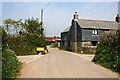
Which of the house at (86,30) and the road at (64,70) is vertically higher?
the house at (86,30)

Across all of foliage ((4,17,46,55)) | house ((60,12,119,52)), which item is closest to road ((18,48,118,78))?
foliage ((4,17,46,55))

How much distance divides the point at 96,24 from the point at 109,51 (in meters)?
30.7

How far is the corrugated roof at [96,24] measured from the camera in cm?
4812

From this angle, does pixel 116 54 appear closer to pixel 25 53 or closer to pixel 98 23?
pixel 25 53

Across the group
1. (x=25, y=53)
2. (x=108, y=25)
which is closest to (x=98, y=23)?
(x=108, y=25)

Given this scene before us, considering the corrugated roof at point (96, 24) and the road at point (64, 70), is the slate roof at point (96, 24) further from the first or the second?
the road at point (64, 70)

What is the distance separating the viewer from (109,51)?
19422mm

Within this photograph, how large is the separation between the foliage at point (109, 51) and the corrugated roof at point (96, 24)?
85.9ft

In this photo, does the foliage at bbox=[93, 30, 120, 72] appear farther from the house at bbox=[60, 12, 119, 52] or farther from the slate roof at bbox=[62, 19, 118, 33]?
the slate roof at bbox=[62, 19, 118, 33]

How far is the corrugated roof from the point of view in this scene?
158 feet

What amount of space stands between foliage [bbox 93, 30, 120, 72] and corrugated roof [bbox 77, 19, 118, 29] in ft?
85.9

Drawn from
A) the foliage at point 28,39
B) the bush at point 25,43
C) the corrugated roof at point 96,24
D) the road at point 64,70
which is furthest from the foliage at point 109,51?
the corrugated roof at point 96,24

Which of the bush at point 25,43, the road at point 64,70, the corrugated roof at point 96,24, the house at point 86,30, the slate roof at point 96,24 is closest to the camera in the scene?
the road at point 64,70

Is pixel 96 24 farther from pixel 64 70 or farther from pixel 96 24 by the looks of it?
pixel 64 70
